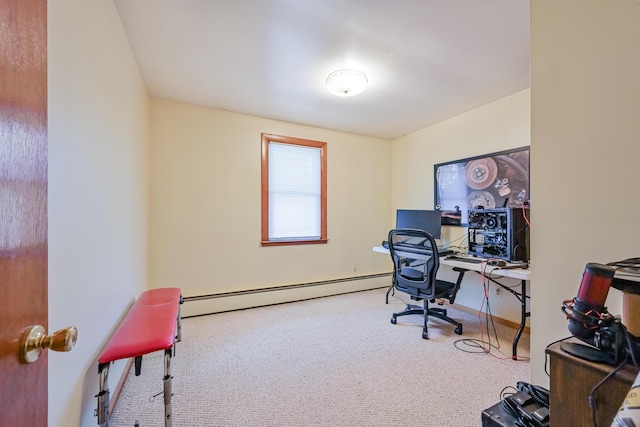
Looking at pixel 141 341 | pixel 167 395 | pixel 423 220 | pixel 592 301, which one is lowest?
pixel 167 395

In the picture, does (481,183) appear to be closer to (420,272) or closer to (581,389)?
(420,272)

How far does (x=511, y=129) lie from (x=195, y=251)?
3.78 metres

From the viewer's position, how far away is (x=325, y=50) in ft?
6.70

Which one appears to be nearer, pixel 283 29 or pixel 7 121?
pixel 7 121

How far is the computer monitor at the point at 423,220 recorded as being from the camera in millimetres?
3225

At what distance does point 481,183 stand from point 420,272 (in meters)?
1.33

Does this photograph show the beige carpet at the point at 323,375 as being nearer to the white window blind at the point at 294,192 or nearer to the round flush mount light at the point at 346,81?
the white window blind at the point at 294,192

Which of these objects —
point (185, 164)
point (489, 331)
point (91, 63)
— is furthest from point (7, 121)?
point (489, 331)

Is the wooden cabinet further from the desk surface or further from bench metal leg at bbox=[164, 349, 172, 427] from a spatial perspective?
bench metal leg at bbox=[164, 349, 172, 427]

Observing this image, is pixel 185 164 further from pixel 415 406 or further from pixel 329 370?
pixel 415 406

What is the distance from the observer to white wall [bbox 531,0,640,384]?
1097 millimetres

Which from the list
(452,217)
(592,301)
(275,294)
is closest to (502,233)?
(452,217)

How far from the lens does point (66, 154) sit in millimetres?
1074

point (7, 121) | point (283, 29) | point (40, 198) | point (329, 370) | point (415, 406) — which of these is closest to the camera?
point (7, 121)
